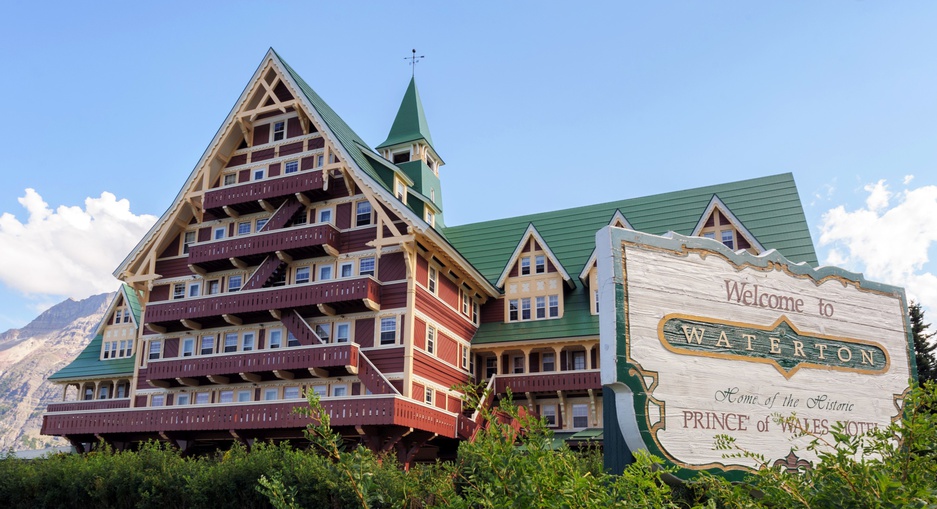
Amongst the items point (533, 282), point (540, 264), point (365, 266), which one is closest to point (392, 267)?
point (365, 266)

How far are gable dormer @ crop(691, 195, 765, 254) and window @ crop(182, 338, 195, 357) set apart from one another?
27.1 meters

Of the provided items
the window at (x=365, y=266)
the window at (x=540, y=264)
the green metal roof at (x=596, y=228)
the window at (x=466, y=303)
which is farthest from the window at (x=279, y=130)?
the window at (x=540, y=264)

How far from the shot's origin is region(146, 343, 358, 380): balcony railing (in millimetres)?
35000

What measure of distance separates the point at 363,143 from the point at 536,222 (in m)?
12.5

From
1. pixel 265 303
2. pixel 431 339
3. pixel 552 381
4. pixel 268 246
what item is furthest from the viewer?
pixel 552 381

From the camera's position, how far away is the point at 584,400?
136 ft

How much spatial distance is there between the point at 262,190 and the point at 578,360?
18926 millimetres

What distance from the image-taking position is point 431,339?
38.4 meters

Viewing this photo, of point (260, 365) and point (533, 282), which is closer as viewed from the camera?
point (260, 365)

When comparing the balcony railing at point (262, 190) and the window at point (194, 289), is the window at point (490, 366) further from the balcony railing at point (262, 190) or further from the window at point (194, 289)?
the window at point (194, 289)

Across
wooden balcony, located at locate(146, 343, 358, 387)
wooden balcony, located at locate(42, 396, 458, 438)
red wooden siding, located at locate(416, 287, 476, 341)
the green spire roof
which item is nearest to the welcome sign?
wooden balcony, located at locate(42, 396, 458, 438)

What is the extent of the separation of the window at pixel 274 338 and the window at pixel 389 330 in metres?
5.76

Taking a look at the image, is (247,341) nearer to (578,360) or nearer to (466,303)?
(466,303)

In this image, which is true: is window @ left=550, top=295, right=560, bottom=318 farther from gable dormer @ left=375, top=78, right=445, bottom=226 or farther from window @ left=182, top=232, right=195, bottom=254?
window @ left=182, top=232, right=195, bottom=254
